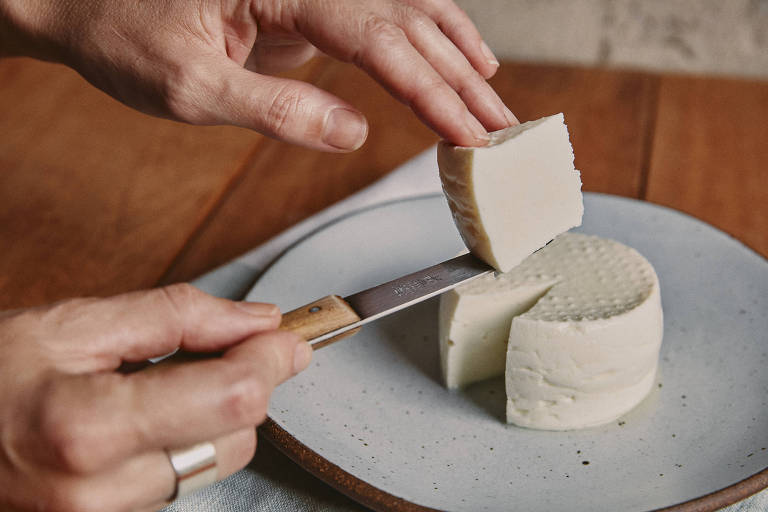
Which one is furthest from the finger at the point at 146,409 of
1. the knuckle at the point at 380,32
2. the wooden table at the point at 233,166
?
the wooden table at the point at 233,166

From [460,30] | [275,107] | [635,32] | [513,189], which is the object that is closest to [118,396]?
[275,107]

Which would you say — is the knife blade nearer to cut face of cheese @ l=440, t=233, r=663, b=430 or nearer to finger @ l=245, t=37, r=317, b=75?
cut face of cheese @ l=440, t=233, r=663, b=430

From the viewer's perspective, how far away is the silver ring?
61 cm

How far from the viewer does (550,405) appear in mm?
986

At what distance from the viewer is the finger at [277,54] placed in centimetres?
122

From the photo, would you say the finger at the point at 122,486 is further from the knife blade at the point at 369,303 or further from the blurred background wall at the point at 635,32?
the blurred background wall at the point at 635,32

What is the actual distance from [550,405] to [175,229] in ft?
2.35

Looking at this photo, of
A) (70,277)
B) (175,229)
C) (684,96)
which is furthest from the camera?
(684,96)

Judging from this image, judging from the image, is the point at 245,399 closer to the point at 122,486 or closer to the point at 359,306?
the point at 122,486

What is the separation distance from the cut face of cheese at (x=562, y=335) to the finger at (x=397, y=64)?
223 millimetres

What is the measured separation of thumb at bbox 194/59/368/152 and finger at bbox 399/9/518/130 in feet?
0.50

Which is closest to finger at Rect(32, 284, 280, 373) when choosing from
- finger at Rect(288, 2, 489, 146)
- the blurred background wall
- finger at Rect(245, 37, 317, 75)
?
finger at Rect(288, 2, 489, 146)

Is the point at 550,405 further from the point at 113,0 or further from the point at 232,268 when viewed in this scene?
the point at 113,0

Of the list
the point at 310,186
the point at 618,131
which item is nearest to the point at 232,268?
the point at 310,186
